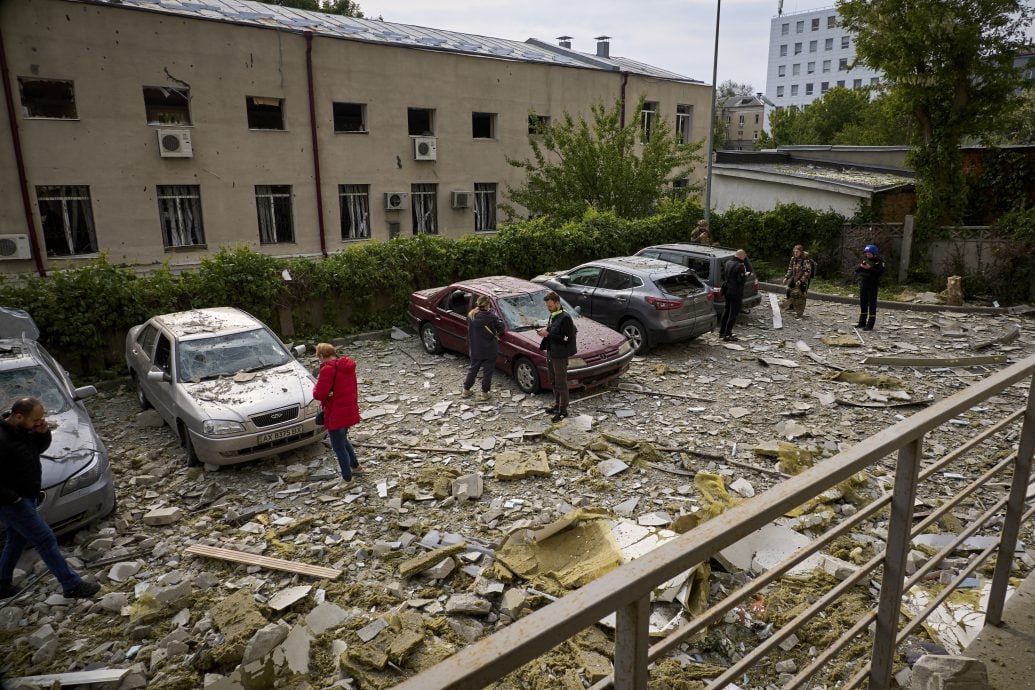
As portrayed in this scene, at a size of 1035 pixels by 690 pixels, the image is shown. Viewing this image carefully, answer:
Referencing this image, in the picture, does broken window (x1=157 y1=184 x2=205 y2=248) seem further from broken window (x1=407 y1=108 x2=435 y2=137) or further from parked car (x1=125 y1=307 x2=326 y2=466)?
parked car (x1=125 y1=307 x2=326 y2=466)

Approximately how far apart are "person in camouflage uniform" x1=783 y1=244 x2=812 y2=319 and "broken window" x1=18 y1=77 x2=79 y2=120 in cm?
1881

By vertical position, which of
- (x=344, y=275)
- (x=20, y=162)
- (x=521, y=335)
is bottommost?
(x=521, y=335)

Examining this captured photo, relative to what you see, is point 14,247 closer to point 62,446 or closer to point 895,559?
point 62,446

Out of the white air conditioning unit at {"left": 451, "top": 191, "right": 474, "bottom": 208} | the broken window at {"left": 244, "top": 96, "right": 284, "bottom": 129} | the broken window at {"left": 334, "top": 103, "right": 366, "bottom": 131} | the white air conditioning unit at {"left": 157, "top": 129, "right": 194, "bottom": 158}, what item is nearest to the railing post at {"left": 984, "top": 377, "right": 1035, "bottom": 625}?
the white air conditioning unit at {"left": 157, "top": 129, "right": 194, "bottom": 158}

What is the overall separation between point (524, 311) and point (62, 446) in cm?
722

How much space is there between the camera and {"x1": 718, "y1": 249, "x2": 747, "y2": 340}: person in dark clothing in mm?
13984

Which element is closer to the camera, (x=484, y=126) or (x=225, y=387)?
(x=225, y=387)

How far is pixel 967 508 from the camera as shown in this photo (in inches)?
285

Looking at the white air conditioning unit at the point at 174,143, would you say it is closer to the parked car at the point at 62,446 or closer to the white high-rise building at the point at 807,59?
the parked car at the point at 62,446

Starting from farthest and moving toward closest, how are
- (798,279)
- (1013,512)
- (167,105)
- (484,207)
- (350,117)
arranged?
(484,207) < (350,117) < (167,105) < (798,279) < (1013,512)

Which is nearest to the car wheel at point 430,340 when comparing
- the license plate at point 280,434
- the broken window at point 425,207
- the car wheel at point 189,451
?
the license plate at point 280,434

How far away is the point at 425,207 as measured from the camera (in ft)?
79.6

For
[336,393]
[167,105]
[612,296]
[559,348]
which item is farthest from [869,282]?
[167,105]

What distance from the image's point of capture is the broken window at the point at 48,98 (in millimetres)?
16672
